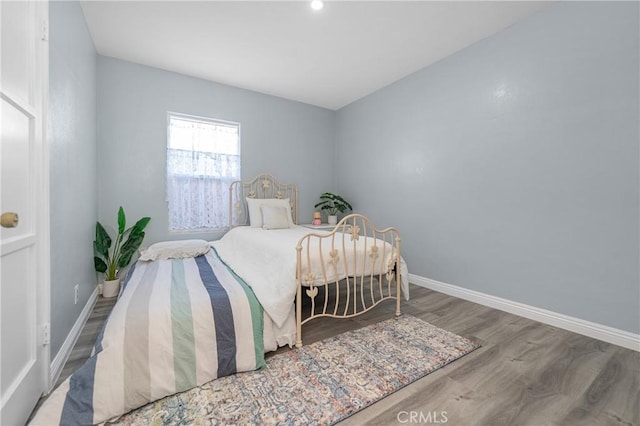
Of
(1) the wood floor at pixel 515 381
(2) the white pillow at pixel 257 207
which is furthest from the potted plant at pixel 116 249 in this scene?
(2) the white pillow at pixel 257 207

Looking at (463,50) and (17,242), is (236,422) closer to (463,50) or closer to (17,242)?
(17,242)

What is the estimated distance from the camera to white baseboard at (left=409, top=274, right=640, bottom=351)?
1948mm

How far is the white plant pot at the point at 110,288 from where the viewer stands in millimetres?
2784

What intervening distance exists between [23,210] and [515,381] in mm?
2786

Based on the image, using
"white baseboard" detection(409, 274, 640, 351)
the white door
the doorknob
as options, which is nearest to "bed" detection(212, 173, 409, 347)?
"white baseboard" detection(409, 274, 640, 351)

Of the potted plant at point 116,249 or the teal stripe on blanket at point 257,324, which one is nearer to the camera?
the teal stripe on blanket at point 257,324

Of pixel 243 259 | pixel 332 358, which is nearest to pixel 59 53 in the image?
pixel 243 259

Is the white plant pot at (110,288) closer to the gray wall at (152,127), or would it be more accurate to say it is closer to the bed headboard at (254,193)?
the gray wall at (152,127)

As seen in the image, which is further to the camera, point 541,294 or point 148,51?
point 148,51

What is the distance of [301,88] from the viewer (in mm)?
3854

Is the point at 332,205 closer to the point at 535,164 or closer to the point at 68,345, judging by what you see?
the point at 535,164

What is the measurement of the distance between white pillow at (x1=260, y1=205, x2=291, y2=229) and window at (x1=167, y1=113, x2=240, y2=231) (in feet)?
2.28

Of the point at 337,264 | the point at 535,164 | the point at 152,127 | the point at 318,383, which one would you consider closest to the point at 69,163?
the point at 152,127

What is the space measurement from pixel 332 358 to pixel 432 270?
204 cm
